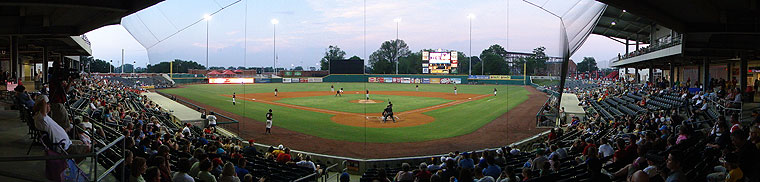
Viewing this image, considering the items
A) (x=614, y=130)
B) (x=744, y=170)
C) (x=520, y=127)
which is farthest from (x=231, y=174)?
(x=520, y=127)

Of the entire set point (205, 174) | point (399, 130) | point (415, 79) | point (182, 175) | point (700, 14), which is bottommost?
point (399, 130)

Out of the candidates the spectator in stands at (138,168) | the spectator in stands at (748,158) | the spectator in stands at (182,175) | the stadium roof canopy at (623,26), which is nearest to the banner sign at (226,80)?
the stadium roof canopy at (623,26)

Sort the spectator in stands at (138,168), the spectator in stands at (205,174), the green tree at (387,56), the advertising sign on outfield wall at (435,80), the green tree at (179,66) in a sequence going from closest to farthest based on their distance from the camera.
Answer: the spectator in stands at (138,168), the spectator in stands at (205,174), the green tree at (179,66), the green tree at (387,56), the advertising sign on outfield wall at (435,80)

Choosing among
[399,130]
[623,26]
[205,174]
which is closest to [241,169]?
[205,174]

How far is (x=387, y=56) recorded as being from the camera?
6956cm

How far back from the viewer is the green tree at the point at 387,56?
6881 centimetres

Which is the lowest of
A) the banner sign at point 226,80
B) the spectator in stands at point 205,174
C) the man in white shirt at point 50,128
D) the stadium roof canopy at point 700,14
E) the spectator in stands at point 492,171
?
the spectator in stands at point 492,171

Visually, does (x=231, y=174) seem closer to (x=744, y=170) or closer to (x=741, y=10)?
(x=744, y=170)

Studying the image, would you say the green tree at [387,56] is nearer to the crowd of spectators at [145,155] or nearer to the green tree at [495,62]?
the green tree at [495,62]

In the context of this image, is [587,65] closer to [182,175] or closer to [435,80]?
[435,80]

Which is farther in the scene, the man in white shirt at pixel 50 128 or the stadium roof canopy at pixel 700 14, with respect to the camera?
the stadium roof canopy at pixel 700 14

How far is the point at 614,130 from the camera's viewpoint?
13.8m

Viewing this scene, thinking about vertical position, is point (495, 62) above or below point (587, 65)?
below

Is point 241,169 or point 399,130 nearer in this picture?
point 241,169
